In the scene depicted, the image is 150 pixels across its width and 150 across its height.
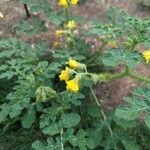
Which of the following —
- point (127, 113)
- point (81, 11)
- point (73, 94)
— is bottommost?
point (81, 11)

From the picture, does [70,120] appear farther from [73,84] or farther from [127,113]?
[127,113]

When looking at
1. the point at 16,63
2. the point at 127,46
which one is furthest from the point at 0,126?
the point at 127,46

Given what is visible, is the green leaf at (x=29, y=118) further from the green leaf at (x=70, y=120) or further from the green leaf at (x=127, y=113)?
the green leaf at (x=127, y=113)

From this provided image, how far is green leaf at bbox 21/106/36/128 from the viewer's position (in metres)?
3.17

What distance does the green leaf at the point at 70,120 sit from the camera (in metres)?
2.95

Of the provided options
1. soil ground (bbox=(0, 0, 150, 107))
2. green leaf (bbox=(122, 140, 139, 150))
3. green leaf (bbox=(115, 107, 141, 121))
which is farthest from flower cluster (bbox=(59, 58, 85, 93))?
soil ground (bbox=(0, 0, 150, 107))

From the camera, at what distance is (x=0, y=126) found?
3480 millimetres

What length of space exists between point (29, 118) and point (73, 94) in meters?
0.32

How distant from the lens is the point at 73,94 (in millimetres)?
3105

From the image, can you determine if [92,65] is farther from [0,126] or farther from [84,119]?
[0,126]

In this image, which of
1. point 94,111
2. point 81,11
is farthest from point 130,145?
point 81,11

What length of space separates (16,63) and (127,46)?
770mm

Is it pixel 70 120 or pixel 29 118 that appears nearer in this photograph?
pixel 70 120

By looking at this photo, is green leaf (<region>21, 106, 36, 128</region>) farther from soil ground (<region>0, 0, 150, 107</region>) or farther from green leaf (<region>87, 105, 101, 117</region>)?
soil ground (<region>0, 0, 150, 107</region>)
